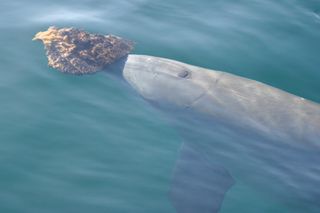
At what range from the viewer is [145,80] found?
28.5ft

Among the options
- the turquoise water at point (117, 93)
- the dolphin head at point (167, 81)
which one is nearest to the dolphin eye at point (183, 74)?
the dolphin head at point (167, 81)

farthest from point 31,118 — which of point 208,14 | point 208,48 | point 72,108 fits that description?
point 208,14

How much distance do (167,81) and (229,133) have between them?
1.36 meters

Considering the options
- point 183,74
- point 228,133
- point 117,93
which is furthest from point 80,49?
point 228,133

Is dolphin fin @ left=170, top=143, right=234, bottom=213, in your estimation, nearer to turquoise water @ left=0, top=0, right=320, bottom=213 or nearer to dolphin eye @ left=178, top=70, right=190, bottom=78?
turquoise water @ left=0, top=0, right=320, bottom=213

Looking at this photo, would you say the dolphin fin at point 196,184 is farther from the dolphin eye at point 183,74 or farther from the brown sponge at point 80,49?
the brown sponge at point 80,49

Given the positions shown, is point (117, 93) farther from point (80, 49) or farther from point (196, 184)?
point (196, 184)

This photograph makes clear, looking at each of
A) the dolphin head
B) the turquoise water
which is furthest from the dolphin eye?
the turquoise water

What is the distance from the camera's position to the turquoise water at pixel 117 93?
7.23m

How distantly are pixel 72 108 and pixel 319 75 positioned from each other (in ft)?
15.7

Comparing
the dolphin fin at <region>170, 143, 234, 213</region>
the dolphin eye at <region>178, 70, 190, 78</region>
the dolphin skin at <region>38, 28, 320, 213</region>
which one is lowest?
the dolphin fin at <region>170, 143, 234, 213</region>

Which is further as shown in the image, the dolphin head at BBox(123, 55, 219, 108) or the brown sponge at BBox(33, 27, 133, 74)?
the brown sponge at BBox(33, 27, 133, 74)

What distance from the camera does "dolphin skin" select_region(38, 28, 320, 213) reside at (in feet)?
24.8

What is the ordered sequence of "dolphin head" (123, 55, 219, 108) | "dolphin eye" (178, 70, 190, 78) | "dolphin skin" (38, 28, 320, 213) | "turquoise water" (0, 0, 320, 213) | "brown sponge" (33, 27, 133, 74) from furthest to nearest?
"brown sponge" (33, 27, 133, 74) < "dolphin eye" (178, 70, 190, 78) < "dolphin head" (123, 55, 219, 108) < "dolphin skin" (38, 28, 320, 213) < "turquoise water" (0, 0, 320, 213)
